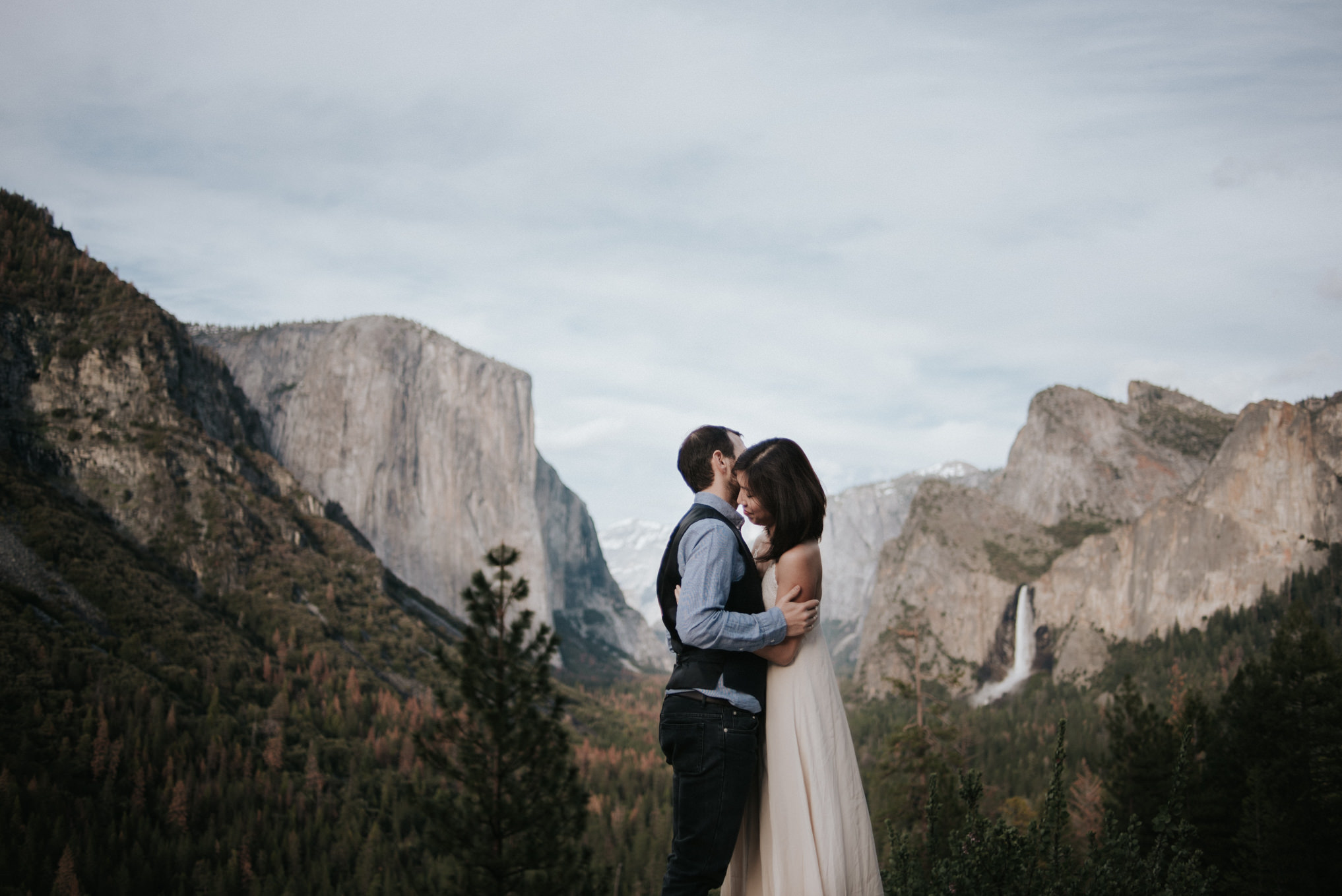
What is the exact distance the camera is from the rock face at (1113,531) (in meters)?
128

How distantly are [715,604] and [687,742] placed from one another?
0.81m

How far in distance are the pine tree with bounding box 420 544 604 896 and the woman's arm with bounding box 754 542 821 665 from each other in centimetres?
1634

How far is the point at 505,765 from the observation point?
21812 millimetres

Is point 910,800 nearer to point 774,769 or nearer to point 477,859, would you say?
point 477,859

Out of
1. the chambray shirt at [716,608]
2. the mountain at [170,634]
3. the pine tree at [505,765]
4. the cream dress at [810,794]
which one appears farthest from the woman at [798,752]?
the mountain at [170,634]

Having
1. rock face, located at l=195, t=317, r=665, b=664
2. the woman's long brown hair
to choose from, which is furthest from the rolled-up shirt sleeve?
rock face, located at l=195, t=317, r=665, b=664

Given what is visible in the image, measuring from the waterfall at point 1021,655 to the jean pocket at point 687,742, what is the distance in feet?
515

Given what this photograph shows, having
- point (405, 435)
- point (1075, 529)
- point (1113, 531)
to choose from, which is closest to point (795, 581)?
point (405, 435)

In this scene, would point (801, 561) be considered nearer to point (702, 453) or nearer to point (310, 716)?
point (702, 453)

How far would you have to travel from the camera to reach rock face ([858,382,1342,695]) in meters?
128

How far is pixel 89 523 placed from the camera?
309 feet

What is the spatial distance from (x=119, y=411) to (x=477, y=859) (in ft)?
370

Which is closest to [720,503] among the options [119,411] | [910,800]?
[910,800]

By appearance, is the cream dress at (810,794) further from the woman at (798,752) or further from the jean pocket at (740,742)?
the jean pocket at (740,742)
